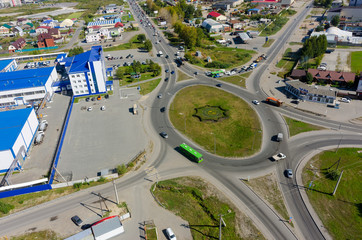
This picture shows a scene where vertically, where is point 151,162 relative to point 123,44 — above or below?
below

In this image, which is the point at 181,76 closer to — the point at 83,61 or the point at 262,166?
the point at 83,61

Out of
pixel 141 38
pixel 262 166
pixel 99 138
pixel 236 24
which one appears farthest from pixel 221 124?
pixel 236 24

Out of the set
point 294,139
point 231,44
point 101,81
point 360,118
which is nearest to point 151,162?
point 294,139

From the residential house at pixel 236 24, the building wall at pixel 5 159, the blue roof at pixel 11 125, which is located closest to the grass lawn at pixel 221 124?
the blue roof at pixel 11 125

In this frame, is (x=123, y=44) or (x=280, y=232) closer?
(x=280, y=232)

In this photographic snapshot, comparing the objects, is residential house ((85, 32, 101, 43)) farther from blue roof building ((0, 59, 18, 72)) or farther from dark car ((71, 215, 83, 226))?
dark car ((71, 215, 83, 226))

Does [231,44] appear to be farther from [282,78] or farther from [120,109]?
[120,109]
